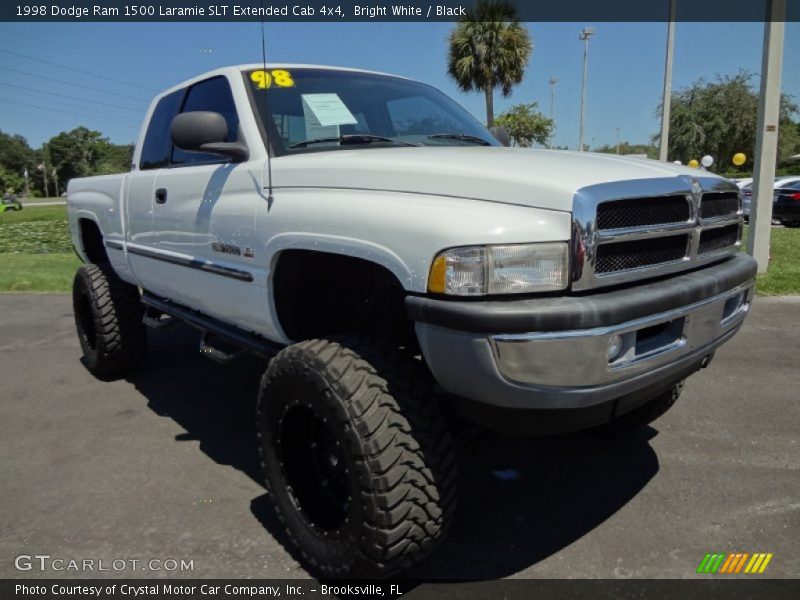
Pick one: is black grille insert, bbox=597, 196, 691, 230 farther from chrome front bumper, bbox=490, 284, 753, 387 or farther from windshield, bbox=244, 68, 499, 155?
windshield, bbox=244, 68, 499, 155

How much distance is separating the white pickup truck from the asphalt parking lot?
38 centimetres

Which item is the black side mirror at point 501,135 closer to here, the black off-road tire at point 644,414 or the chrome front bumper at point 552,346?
the black off-road tire at point 644,414

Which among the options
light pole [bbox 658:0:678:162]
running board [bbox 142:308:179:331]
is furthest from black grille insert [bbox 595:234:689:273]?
light pole [bbox 658:0:678:162]

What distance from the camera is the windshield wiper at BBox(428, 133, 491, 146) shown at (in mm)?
3080

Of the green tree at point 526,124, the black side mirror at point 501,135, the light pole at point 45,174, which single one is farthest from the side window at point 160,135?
the light pole at point 45,174

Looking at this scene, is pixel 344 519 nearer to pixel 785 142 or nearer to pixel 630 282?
pixel 630 282

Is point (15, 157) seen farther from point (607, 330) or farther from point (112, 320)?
point (607, 330)

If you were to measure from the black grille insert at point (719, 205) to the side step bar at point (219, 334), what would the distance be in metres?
1.87

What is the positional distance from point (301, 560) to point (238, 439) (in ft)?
4.29

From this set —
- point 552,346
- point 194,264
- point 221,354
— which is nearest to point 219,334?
point 221,354

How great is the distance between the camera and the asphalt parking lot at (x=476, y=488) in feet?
7.97

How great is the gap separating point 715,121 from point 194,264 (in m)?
39.6

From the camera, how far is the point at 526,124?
39.9 m

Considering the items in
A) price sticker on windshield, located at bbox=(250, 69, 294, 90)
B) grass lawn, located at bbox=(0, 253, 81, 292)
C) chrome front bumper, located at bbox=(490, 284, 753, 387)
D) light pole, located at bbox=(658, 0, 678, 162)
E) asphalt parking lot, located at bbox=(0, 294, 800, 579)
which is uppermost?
light pole, located at bbox=(658, 0, 678, 162)
